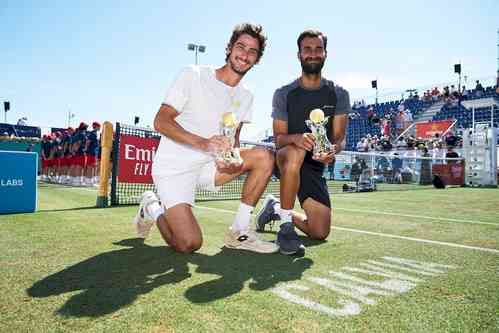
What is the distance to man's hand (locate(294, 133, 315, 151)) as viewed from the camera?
3.31 meters

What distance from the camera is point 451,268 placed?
2.65 meters

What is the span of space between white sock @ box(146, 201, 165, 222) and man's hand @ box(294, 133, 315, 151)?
148cm

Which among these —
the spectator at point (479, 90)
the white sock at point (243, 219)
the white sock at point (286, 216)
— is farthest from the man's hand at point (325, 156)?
the spectator at point (479, 90)

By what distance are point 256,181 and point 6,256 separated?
2180 millimetres

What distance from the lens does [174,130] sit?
125 inches

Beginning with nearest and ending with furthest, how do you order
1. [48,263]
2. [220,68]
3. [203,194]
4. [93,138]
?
[48,263], [220,68], [203,194], [93,138]

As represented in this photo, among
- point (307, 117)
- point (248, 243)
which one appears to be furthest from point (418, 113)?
point (248, 243)

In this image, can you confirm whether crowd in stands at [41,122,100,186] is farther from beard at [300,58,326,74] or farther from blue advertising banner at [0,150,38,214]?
beard at [300,58,326,74]

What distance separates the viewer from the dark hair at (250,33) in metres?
3.38

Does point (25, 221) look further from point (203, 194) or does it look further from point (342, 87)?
point (203, 194)

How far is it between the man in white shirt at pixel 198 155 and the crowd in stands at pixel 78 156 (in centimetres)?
1087

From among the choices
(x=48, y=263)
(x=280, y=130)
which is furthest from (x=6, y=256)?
(x=280, y=130)

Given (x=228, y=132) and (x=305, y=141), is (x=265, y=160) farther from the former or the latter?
(x=228, y=132)

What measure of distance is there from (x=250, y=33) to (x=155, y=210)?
194 centimetres
